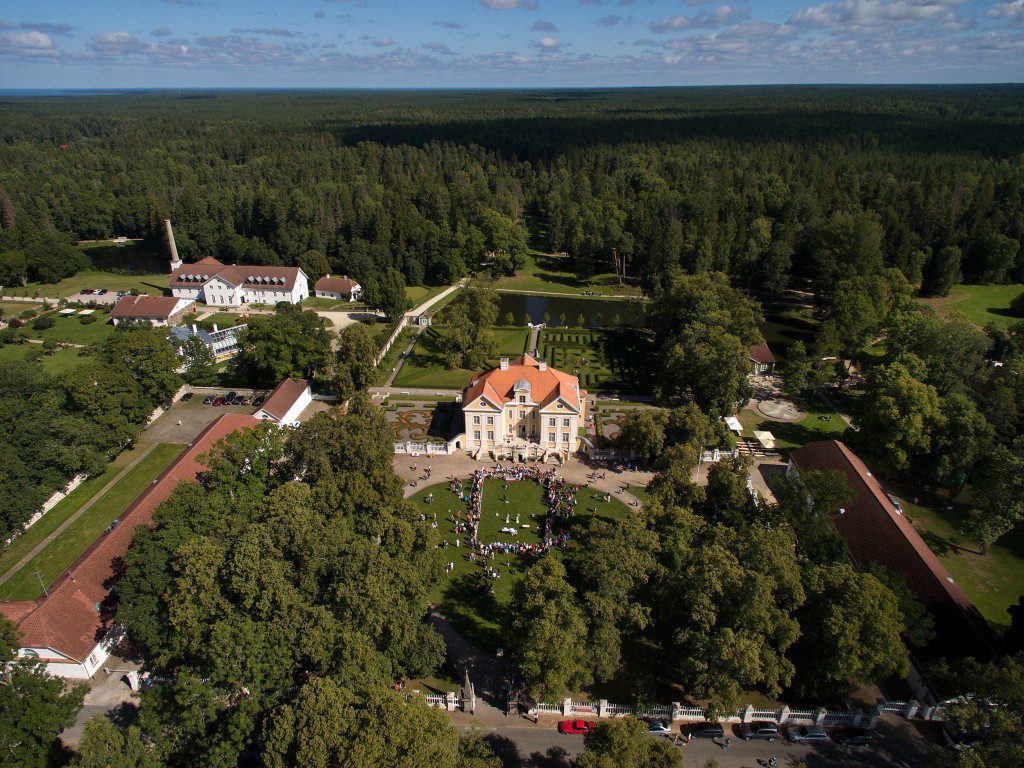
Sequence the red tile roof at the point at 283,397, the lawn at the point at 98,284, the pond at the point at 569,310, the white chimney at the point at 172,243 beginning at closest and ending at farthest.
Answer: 1. the red tile roof at the point at 283,397
2. the pond at the point at 569,310
3. the lawn at the point at 98,284
4. the white chimney at the point at 172,243

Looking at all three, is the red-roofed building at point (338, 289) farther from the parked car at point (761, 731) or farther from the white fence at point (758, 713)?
the parked car at point (761, 731)

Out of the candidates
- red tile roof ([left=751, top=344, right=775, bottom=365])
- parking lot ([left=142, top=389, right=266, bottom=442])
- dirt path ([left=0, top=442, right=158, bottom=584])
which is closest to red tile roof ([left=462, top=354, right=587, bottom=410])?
parking lot ([left=142, top=389, right=266, bottom=442])

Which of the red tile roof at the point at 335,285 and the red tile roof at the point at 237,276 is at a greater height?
the red tile roof at the point at 237,276

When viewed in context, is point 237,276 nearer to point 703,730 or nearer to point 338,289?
point 338,289

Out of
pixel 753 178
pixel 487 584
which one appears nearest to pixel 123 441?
pixel 487 584

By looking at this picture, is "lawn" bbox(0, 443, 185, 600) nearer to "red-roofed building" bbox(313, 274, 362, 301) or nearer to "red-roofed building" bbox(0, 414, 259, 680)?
"red-roofed building" bbox(0, 414, 259, 680)

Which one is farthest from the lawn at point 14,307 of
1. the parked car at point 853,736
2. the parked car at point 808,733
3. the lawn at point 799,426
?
the parked car at point 853,736

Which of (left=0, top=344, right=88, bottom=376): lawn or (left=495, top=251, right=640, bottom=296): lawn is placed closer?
(left=0, top=344, right=88, bottom=376): lawn

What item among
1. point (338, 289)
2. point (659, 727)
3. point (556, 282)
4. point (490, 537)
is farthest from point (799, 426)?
point (338, 289)
